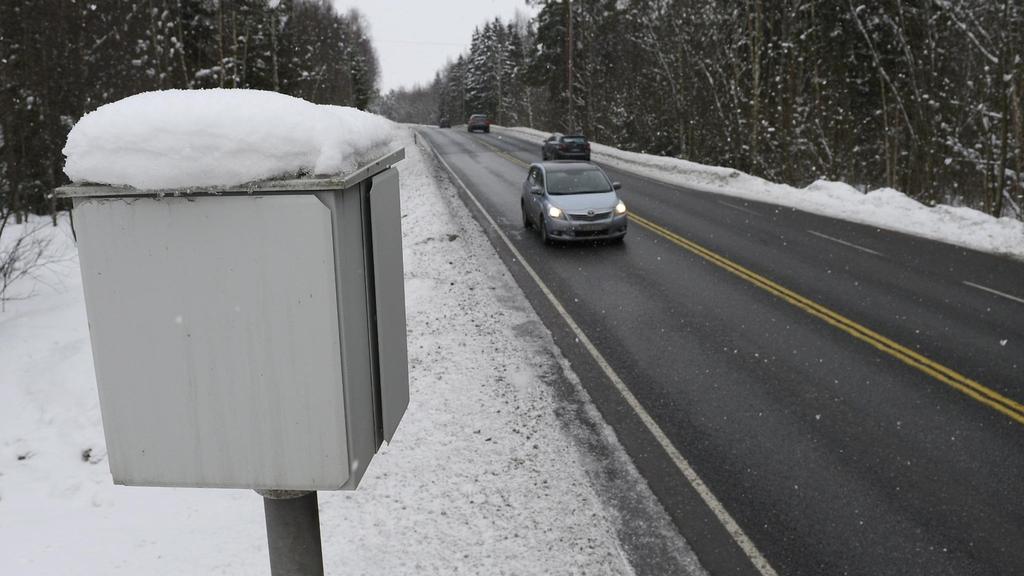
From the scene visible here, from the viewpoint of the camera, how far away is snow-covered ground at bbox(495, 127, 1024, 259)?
16312 millimetres

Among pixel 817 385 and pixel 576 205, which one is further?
pixel 576 205

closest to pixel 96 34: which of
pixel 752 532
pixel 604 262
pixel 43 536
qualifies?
pixel 604 262

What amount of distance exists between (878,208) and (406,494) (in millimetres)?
17911

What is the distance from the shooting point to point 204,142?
1.75 metres

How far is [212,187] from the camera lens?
1712 millimetres

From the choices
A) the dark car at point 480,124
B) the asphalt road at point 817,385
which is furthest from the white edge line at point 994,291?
the dark car at point 480,124

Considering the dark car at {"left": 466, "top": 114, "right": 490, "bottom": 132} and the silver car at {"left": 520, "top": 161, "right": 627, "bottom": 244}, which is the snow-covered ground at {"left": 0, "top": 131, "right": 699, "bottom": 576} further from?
the dark car at {"left": 466, "top": 114, "right": 490, "bottom": 132}

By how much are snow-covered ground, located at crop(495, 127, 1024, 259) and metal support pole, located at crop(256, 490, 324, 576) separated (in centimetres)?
1678

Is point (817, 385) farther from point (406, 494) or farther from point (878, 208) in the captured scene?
point (878, 208)

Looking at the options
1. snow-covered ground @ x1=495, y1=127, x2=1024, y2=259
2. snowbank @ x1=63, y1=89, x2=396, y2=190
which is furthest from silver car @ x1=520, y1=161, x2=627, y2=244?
snowbank @ x1=63, y1=89, x2=396, y2=190

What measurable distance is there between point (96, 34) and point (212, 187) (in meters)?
22.0

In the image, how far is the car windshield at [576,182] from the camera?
16891 millimetres

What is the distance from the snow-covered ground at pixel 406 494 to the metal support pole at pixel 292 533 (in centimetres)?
350

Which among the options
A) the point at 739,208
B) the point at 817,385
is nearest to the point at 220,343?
the point at 817,385
